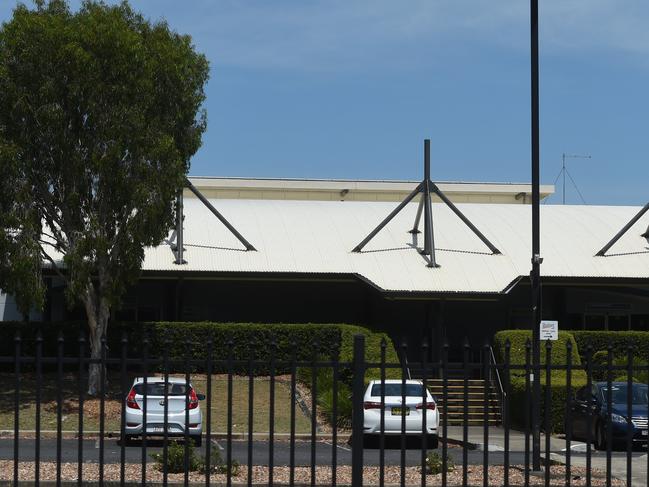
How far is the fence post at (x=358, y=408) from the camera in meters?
10.5

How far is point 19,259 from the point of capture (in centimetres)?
2847

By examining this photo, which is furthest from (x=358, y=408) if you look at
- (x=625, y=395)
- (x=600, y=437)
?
(x=625, y=395)

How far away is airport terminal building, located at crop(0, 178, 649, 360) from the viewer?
37.5 m

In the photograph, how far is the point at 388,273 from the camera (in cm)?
3800

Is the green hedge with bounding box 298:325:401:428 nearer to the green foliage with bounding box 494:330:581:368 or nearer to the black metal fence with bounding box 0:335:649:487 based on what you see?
the black metal fence with bounding box 0:335:649:487

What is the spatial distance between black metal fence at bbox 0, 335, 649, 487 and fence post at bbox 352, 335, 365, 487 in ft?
0.04

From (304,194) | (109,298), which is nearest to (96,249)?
(109,298)

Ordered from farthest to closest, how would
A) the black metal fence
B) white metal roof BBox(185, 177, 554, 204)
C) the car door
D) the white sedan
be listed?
white metal roof BBox(185, 177, 554, 204) → the car door → the white sedan → the black metal fence

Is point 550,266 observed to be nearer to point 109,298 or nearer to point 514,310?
point 514,310

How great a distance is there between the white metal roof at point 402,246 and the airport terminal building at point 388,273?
0.07 m

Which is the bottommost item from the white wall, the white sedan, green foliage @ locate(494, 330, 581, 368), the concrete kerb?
the concrete kerb

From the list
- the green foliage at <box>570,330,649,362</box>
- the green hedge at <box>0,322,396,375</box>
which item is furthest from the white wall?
the green foliage at <box>570,330,649,362</box>

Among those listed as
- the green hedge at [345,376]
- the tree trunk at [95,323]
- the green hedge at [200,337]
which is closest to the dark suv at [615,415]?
the green hedge at [345,376]

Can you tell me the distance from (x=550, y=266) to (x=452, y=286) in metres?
3.91
